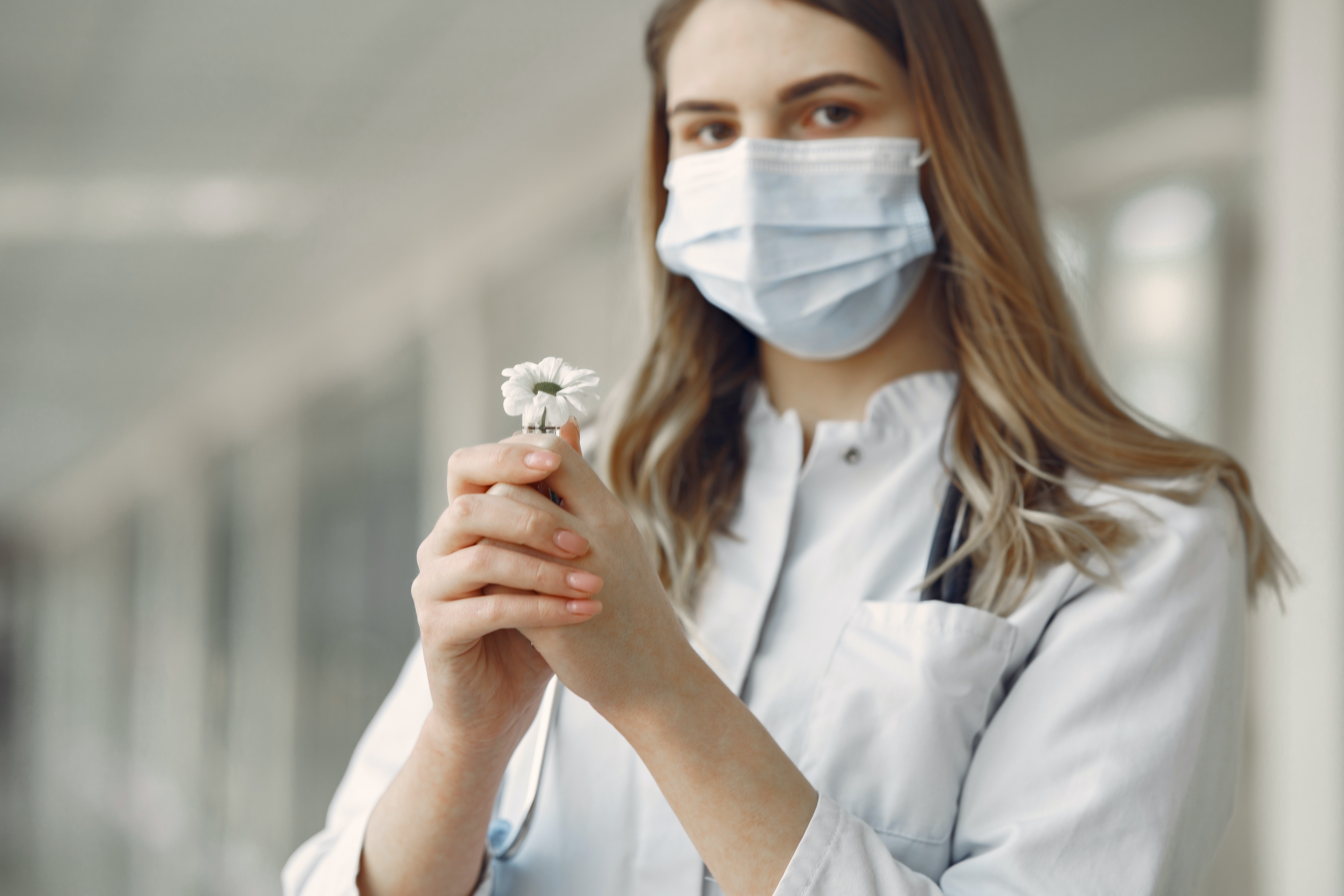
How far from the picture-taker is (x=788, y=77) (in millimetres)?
1157

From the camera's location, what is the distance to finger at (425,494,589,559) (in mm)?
712

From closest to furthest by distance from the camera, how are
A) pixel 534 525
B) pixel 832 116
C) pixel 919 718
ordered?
pixel 534 525 < pixel 919 718 < pixel 832 116

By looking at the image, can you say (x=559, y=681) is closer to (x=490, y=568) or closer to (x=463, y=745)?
(x=463, y=745)

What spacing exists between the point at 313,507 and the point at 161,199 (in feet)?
10.7

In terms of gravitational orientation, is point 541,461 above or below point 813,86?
below

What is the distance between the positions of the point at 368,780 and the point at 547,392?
70cm

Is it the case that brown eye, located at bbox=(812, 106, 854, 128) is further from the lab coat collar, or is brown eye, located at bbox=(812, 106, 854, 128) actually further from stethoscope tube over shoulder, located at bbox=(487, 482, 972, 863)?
stethoscope tube over shoulder, located at bbox=(487, 482, 972, 863)

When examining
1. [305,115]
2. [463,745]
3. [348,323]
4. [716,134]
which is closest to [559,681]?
[463,745]

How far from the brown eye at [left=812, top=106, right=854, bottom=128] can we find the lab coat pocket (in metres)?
0.59

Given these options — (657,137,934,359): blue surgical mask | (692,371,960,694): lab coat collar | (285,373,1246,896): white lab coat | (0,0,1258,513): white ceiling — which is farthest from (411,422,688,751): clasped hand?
(0,0,1258,513): white ceiling

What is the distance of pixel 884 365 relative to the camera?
1282mm

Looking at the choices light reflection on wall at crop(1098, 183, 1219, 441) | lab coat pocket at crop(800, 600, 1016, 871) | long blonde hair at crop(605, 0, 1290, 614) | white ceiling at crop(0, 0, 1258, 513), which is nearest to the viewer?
lab coat pocket at crop(800, 600, 1016, 871)

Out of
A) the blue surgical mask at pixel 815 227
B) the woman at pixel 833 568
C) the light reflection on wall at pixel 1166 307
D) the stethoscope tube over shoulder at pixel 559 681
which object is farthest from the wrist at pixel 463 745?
the light reflection on wall at pixel 1166 307

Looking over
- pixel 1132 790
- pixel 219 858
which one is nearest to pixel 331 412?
pixel 219 858
